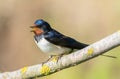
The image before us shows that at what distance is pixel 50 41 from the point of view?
3.58m

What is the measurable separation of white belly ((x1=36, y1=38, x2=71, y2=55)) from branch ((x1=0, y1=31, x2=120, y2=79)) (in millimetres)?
280

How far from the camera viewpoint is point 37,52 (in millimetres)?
7520

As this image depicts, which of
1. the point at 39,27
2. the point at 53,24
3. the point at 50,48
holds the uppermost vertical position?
the point at 39,27

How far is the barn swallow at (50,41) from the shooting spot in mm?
3488

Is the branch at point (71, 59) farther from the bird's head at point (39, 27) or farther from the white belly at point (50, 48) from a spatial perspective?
the bird's head at point (39, 27)

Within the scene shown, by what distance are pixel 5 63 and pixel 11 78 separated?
173 inches

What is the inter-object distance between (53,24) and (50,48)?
437 centimetres

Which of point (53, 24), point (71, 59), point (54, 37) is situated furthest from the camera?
point (53, 24)

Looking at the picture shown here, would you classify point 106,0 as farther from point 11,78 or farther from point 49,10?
point 11,78

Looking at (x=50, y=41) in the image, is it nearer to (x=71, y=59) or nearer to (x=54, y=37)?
(x=54, y=37)

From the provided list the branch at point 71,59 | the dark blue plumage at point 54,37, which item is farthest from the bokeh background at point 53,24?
the branch at point 71,59

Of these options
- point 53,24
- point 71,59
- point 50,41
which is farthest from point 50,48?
point 53,24

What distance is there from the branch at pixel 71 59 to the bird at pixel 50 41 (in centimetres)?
29

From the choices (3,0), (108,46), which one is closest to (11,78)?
(108,46)
